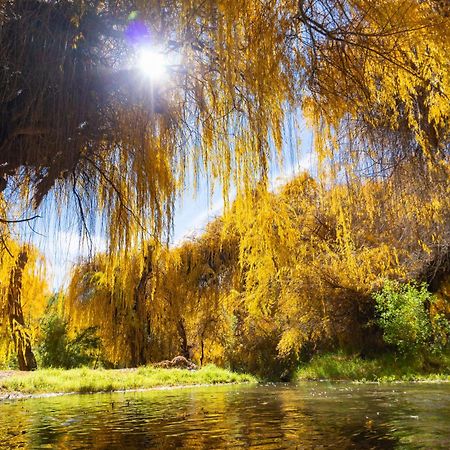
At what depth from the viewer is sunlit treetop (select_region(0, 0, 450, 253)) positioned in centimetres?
267

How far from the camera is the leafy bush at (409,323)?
12.5 metres

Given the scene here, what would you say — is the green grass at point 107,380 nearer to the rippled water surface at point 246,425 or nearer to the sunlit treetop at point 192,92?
the rippled water surface at point 246,425

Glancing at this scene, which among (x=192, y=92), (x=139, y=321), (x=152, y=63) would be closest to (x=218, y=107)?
(x=192, y=92)

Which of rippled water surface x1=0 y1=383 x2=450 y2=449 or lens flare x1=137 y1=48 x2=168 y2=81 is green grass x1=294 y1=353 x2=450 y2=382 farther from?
lens flare x1=137 y1=48 x2=168 y2=81

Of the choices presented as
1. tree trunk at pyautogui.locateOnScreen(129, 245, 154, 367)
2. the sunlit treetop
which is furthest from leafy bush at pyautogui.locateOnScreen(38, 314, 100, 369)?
the sunlit treetop

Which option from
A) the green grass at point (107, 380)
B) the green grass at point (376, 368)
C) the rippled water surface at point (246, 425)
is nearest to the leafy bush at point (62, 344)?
the green grass at point (107, 380)

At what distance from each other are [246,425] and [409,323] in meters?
9.26

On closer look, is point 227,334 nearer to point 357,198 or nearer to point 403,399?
point 403,399

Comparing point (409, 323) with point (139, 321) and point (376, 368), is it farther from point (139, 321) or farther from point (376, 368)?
point (139, 321)

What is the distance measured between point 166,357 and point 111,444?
1586 cm

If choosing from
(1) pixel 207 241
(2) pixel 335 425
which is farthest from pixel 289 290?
(2) pixel 335 425

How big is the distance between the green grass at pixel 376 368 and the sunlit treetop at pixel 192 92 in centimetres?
912

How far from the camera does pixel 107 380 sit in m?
11.8

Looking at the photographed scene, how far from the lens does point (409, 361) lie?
41.6ft
